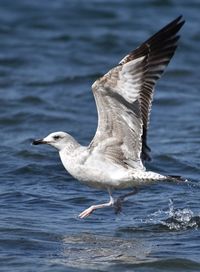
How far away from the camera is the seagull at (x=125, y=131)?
815cm

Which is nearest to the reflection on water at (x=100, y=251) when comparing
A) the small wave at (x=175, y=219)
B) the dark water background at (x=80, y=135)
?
the dark water background at (x=80, y=135)

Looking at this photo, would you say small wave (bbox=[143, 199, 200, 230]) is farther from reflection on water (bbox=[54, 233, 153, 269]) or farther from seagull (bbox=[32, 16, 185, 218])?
reflection on water (bbox=[54, 233, 153, 269])

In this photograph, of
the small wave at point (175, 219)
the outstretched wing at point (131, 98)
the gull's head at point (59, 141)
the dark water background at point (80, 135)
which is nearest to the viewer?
the dark water background at point (80, 135)

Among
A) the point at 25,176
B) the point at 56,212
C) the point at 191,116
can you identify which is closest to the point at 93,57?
the point at 191,116

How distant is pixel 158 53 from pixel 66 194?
2.22m

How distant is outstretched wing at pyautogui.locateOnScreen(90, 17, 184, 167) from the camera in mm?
8055

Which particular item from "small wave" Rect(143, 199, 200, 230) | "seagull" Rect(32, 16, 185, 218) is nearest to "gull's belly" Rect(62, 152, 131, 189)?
A: "seagull" Rect(32, 16, 185, 218)

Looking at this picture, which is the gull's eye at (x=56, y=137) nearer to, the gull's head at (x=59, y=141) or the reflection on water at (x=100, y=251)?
the gull's head at (x=59, y=141)

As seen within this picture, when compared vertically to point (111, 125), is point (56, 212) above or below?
below

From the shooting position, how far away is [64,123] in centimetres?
1365

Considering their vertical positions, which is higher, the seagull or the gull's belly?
the seagull

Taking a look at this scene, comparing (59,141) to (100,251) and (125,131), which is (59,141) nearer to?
(125,131)

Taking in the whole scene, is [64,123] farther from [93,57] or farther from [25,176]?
[93,57]

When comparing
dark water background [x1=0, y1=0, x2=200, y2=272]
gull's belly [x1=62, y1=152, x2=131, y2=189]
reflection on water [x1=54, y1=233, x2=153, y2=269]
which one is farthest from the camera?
gull's belly [x1=62, y1=152, x2=131, y2=189]
